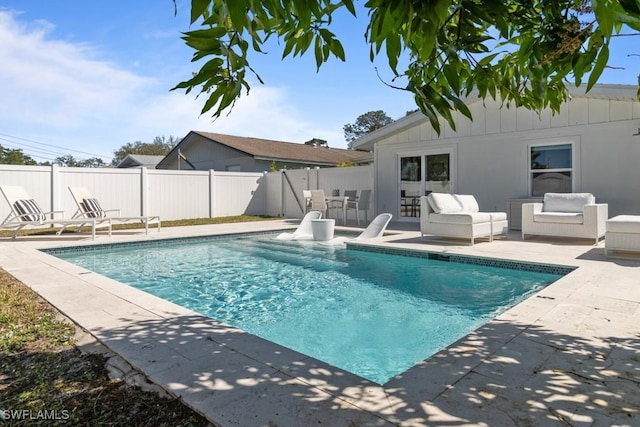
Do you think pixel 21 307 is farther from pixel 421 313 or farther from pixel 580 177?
pixel 580 177

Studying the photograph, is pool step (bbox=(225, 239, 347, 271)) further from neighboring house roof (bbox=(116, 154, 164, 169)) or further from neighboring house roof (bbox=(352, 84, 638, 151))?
neighboring house roof (bbox=(116, 154, 164, 169))

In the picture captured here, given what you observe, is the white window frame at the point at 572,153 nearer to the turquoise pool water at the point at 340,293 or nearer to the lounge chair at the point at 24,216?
the turquoise pool water at the point at 340,293

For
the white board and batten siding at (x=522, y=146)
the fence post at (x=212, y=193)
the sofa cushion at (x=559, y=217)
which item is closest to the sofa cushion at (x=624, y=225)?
the sofa cushion at (x=559, y=217)

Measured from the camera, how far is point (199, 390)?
1.85 meters

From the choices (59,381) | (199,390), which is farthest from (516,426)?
(59,381)

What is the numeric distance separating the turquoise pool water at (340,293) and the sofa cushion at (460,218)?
1.20 m

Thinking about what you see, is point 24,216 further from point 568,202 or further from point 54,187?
point 568,202

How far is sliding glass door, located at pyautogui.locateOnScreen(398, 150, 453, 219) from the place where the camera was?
1078cm

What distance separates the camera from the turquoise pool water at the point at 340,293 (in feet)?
10.7

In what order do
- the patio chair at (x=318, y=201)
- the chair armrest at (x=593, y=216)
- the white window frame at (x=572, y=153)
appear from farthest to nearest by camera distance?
1. the patio chair at (x=318, y=201)
2. the white window frame at (x=572, y=153)
3. the chair armrest at (x=593, y=216)

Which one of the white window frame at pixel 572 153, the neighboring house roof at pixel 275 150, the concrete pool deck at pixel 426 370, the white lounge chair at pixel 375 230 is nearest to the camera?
the concrete pool deck at pixel 426 370

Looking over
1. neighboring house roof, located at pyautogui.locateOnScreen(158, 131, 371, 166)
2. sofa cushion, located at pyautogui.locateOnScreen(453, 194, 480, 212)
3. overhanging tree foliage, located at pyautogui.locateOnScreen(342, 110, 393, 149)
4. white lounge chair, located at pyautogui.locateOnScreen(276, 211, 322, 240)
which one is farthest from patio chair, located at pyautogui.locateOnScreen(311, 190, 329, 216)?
overhanging tree foliage, located at pyautogui.locateOnScreen(342, 110, 393, 149)

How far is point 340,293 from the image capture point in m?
4.71

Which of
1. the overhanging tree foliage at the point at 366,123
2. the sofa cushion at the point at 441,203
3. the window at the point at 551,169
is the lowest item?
the sofa cushion at the point at 441,203
